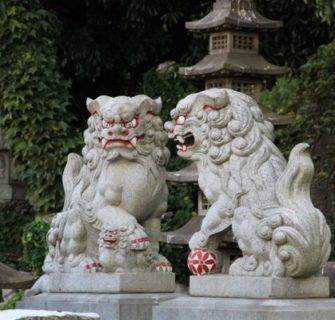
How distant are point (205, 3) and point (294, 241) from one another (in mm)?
11638

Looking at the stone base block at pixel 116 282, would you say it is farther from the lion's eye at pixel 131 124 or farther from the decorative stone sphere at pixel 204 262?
the lion's eye at pixel 131 124

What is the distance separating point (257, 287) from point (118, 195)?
1955 mm

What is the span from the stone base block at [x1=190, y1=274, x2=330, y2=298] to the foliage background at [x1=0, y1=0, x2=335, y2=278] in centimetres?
600

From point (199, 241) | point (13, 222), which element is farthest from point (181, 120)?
point (13, 222)

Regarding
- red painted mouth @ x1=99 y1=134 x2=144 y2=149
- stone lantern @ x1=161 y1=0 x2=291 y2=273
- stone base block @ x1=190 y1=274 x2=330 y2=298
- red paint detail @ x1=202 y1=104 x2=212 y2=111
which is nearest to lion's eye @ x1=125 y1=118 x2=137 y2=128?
red painted mouth @ x1=99 y1=134 x2=144 y2=149

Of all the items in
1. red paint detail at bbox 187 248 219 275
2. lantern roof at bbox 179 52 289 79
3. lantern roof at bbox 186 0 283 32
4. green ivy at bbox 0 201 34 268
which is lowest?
green ivy at bbox 0 201 34 268

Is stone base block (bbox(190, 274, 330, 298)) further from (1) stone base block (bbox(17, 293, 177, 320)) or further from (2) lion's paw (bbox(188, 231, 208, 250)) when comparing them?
(1) stone base block (bbox(17, 293, 177, 320))

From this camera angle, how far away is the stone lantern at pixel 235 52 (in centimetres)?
1733

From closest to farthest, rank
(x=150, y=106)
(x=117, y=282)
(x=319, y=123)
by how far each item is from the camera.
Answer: (x=117, y=282) < (x=150, y=106) < (x=319, y=123)

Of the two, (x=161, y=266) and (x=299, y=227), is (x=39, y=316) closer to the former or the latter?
(x=299, y=227)

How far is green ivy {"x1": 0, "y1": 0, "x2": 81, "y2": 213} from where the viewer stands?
2041 centimetres

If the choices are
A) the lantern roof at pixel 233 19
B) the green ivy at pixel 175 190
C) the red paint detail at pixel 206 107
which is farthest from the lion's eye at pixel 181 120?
the green ivy at pixel 175 190

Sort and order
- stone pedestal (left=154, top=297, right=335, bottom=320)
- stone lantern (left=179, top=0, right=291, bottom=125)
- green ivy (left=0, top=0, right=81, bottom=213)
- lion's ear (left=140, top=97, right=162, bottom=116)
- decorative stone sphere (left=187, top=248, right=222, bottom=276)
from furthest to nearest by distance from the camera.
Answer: green ivy (left=0, top=0, right=81, bottom=213)
stone lantern (left=179, top=0, right=291, bottom=125)
lion's ear (left=140, top=97, right=162, bottom=116)
decorative stone sphere (left=187, top=248, right=222, bottom=276)
stone pedestal (left=154, top=297, right=335, bottom=320)

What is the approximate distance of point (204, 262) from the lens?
440 inches
